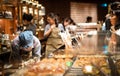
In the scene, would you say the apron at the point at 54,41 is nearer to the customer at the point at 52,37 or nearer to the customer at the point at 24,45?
the customer at the point at 52,37

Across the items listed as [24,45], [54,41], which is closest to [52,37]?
[54,41]

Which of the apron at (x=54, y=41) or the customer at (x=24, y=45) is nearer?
the customer at (x=24, y=45)

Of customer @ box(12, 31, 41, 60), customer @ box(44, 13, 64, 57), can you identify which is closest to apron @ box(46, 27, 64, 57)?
customer @ box(44, 13, 64, 57)

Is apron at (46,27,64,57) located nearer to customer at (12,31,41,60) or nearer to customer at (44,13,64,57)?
customer at (44,13,64,57)

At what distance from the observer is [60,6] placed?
77.8 ft

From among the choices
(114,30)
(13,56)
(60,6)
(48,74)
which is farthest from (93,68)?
(60,6)

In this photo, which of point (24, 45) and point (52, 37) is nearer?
point (24, 45)

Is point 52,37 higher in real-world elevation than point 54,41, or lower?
higher

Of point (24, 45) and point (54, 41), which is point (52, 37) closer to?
point (54, 41)

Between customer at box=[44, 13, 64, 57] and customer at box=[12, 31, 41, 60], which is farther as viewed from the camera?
customer at box=[44, 13, 64, 57]

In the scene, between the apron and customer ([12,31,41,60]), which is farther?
the apron

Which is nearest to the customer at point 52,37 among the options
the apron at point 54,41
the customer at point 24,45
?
the apron at point 54,41

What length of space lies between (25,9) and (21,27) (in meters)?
2.20

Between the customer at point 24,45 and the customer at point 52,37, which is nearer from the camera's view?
the customer at point 24,45
